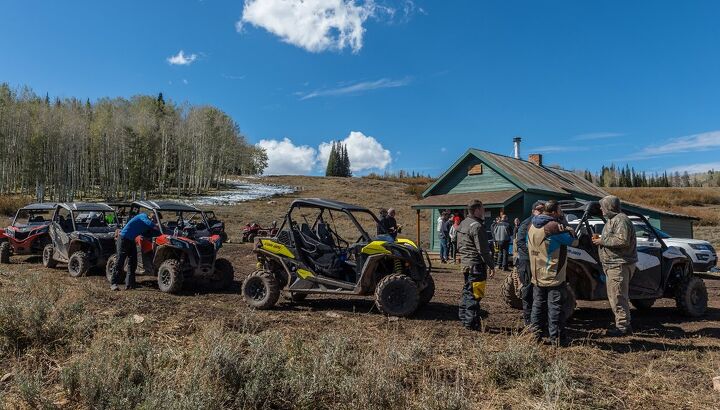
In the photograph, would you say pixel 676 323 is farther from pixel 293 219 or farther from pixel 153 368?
pixel 153 368

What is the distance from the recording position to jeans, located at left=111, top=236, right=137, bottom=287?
9.00 m

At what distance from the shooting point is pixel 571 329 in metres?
6.51

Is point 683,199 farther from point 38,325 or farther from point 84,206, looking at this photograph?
point 38,325

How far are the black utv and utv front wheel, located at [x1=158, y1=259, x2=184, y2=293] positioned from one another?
9.47 ft

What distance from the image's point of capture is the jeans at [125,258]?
900 centimetres

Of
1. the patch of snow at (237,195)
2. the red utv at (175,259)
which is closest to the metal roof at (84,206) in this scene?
the red utv at (175,259)

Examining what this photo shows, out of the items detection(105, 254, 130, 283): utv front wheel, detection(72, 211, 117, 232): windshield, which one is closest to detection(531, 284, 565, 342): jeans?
detection(105, 254, 130, 283): utv front wheel

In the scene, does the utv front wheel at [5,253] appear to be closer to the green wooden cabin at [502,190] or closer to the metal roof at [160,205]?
the metal roof at [160,205]

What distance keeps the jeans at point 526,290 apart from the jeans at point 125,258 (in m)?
7.07

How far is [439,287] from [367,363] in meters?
6.51

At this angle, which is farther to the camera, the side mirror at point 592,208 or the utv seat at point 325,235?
the utv seat at point 325,235

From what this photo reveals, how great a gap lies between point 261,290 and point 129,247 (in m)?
3.22

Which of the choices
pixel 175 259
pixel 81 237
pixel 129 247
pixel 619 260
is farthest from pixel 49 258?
pixel 619 260

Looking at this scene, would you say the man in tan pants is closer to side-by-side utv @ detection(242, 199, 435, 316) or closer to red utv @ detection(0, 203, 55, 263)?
side-by-side utv @ detection(242, 199, 435, 316)
